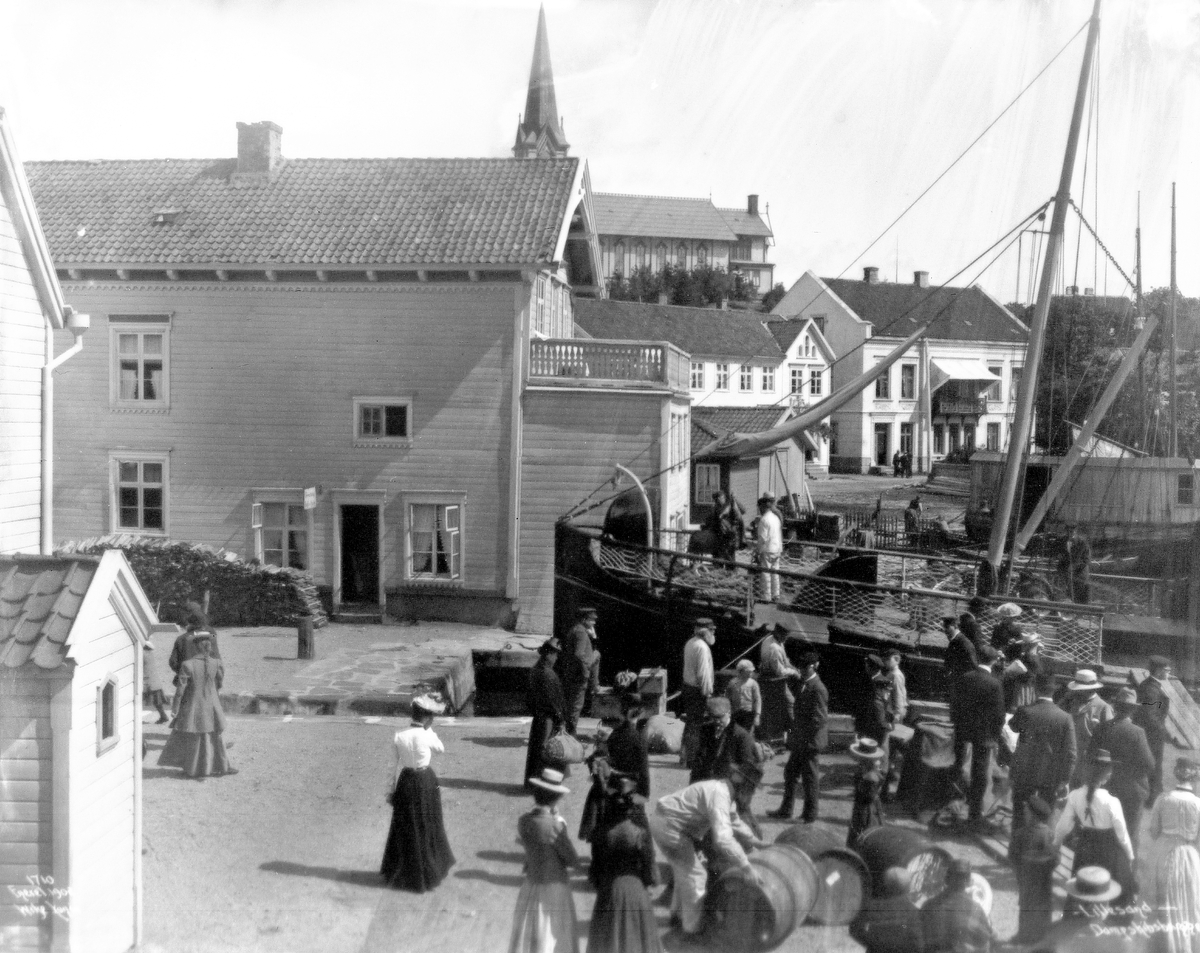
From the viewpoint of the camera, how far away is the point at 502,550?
8.13 metres

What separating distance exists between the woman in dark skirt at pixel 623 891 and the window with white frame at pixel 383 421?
369 centimetres

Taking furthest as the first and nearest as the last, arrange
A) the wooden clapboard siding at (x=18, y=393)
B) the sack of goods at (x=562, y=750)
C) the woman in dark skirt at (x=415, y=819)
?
the wooden clapboard siding at (x=18, y=393), the woman in dark skirt at (x=415, y=819), the sack of goods at (x=562, y=750)

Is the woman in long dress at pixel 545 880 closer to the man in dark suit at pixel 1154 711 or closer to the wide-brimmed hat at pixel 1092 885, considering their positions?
the wide-brimmed hat at pixel 1092 885

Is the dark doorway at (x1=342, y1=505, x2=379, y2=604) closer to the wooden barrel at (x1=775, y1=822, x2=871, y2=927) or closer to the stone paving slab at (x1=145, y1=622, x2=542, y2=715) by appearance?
the stone paving slab at (x1=145, y1=622, x2=542, y2=715)

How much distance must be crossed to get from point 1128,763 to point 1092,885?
42.2 inches

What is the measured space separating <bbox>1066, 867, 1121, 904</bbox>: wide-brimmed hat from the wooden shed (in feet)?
16.2

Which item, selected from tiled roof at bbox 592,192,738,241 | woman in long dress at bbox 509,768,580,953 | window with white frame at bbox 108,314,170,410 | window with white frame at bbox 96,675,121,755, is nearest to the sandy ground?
woman in long dress at bbox 509,768,580,953

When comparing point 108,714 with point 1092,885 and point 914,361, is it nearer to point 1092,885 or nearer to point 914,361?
point 1092,885

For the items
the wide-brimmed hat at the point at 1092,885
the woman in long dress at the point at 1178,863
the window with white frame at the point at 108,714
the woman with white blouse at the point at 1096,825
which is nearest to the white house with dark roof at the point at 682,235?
the woman with white blouse at the point at 1096,825

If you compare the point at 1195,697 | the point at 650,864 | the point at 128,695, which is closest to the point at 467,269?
the point at 128,695

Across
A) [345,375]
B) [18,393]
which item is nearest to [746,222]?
[345,375]

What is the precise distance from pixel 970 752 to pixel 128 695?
5151 mm

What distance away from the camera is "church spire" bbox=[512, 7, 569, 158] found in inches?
297

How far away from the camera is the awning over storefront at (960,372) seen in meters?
8.72
